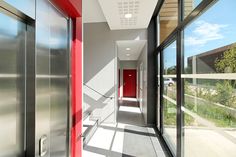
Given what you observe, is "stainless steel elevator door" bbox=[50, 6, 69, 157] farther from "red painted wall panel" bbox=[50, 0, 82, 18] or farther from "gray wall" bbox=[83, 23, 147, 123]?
"gray wall" bbox=[83, 23, 147, 123]

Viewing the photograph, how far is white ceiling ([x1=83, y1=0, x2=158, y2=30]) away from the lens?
10.6 ft

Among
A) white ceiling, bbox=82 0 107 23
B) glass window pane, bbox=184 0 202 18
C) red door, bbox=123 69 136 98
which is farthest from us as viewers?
red door, bbox=123 69 136 98

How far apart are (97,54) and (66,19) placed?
340 centimetres

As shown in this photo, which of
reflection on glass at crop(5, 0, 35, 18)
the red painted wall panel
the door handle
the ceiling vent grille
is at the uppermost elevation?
the ceiling vent grille

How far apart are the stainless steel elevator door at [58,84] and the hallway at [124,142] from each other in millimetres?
1711

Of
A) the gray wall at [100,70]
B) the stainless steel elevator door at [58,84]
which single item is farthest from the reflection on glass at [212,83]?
the gray wall at [100,70]

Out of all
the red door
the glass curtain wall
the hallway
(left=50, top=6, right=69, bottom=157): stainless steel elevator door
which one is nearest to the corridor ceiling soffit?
the glass curtain wall

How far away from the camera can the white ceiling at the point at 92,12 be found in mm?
3934

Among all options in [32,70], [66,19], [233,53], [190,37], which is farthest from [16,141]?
[190,37]

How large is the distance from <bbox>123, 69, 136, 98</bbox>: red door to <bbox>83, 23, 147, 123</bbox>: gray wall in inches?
304

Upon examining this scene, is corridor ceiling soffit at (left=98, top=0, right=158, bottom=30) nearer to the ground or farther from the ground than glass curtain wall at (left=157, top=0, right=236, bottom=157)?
farther from the ground

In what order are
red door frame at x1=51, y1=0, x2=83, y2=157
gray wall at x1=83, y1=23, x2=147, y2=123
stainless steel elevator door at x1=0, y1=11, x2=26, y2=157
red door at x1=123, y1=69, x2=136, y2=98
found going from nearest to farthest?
stainless steel elevator door at x1=0, y1=11, x2=26, y2=157 < red door frame at x1=51, y1=0, x2=83, y2=157 < gray wall at x1=83, y1=23, x2=147, y2=123 < red door at x1=123, y1=69, x2=136, y2=98

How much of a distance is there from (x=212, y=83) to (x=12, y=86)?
5.72 feet

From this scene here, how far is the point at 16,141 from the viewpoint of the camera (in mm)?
1174
